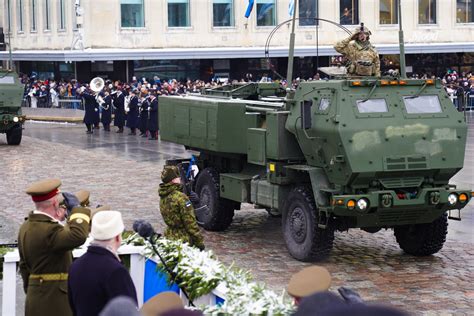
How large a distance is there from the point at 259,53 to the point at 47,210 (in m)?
39.2

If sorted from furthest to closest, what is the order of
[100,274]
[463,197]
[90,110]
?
1. [90,110]
2. [463,197]
3. [100,274]

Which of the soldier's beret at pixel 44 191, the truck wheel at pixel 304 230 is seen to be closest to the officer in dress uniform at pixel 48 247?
the soldier's beret at pixel 44 191

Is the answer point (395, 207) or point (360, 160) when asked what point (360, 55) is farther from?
point (395, 207)

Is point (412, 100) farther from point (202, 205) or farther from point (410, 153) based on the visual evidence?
point (202, 205)

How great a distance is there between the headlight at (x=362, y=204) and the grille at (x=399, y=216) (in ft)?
1.04

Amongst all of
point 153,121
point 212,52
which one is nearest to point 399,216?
point 153,121

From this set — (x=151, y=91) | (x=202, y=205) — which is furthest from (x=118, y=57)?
(x=202, y=205)

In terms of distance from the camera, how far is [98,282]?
6500mm

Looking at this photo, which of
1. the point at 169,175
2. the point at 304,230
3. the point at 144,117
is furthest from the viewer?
the point at 144,117

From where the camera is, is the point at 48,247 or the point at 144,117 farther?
the point at 144,117

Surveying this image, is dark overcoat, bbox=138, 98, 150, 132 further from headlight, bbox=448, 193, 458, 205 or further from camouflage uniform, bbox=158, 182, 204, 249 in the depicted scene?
camouflage uniform, bbox=158, 182, 204, 249

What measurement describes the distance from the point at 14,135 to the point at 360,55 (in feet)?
54.7

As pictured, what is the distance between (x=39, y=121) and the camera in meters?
41.3

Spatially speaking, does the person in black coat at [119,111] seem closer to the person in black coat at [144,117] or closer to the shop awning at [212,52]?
the person in black coat at [144,117]
